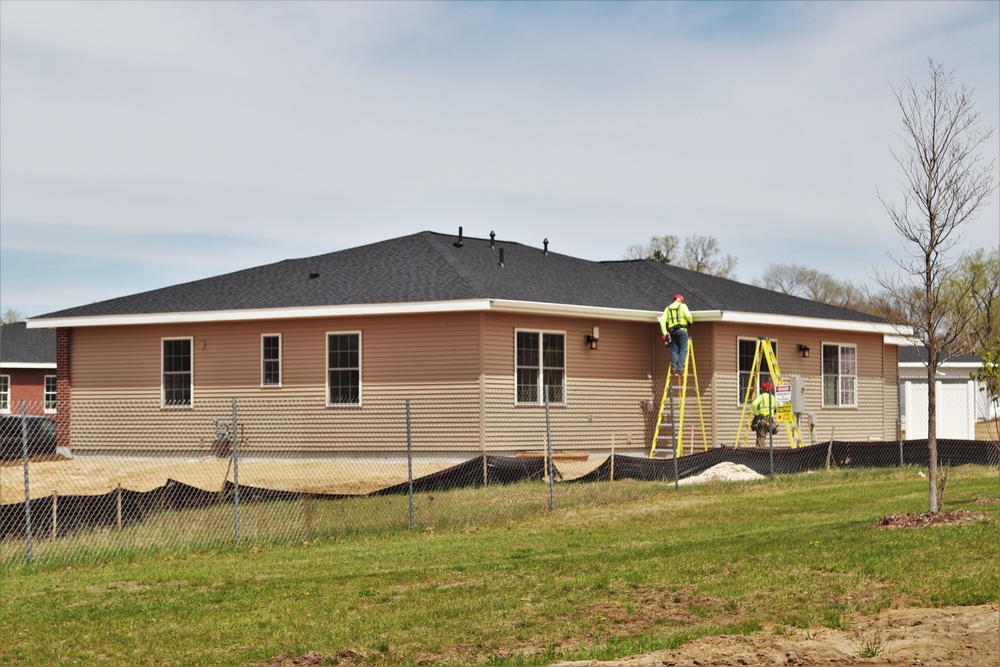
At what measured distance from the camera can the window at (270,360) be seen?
86.0 feet

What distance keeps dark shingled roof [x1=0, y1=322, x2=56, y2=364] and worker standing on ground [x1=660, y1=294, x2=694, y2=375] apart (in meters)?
26.5

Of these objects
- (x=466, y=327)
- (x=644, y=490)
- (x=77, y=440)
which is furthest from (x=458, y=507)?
(x=77, y=440)

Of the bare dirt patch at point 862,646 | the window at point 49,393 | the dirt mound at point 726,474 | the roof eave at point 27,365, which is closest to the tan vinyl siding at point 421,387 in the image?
the dirt mound at point 726,474

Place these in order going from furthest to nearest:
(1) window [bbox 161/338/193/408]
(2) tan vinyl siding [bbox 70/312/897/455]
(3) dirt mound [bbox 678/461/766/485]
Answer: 1. (1) window [bbox 161/338/193/408]
2. (2) tan vinyl siding [bbox 70/312/897/455]
3. (3) dirt mound [bbox 678/461/766/485]

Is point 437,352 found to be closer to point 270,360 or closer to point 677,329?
point 270,360

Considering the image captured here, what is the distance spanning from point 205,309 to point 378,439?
5.14 metres

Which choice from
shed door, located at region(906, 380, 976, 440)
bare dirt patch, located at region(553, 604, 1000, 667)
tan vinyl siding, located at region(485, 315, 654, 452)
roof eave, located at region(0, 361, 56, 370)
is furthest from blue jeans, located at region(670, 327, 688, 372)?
roof eave, located at region(0, 361, 56, 370)

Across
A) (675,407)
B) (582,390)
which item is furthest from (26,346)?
(675,407)

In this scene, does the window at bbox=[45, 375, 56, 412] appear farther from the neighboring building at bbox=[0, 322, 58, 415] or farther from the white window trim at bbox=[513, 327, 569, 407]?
the white window trim at bbox=[513, 327, 569, 407]

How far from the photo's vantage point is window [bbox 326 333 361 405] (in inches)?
1000

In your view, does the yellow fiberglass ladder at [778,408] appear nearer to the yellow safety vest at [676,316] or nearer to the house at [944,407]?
the yellow safety vest at [676,316]

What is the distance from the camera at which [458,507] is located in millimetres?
16922

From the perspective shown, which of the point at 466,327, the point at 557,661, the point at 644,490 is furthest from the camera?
the point at 466,327

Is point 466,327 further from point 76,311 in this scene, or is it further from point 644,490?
point 76,311
